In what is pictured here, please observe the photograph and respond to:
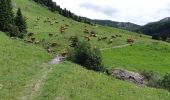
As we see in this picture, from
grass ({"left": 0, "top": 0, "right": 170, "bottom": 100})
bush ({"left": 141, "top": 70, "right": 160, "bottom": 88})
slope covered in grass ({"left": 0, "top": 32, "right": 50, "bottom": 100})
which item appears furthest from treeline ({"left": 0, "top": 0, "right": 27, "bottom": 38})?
bush ({"left": 141, "top": 70, "right": 160, "bottom": 88})

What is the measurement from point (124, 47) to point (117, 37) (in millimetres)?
14079

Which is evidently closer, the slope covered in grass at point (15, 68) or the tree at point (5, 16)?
the slope covered in grass at point (15, 68)

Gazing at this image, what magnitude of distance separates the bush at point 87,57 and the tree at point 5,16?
3171 cm

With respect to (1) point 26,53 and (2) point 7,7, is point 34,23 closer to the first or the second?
(2) point 7,7

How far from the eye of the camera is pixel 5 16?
10531 cm

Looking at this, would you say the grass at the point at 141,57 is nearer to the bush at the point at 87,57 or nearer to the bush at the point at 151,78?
the bush at the point at 151,78

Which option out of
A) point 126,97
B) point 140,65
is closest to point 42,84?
point 126,97

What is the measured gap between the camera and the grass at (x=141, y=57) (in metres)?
93.5

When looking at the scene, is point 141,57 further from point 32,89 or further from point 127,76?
point 32,89

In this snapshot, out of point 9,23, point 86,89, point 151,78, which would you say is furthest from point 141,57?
point 86,89

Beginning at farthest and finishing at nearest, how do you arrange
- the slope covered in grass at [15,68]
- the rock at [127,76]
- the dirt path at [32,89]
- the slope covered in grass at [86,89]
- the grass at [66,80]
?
the rock at [127,76] → the slope covered in grass at [15,68] → the grass at [66,80] → the dirt path at [32,89] → the slope covered in grass at [86,89]

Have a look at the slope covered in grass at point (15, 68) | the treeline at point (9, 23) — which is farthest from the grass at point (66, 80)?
the treeline at point (9, 23)

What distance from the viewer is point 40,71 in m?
58.1

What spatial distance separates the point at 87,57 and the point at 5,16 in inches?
1469
